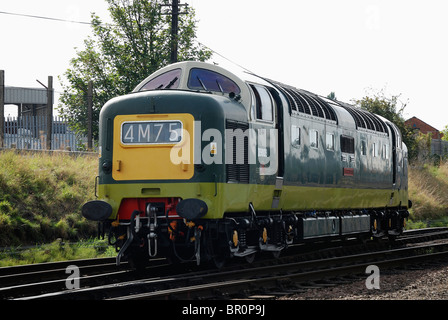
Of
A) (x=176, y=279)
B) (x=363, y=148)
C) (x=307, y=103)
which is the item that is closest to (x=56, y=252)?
(x=176, y=279)

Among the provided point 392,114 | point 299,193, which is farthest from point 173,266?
point 392,114

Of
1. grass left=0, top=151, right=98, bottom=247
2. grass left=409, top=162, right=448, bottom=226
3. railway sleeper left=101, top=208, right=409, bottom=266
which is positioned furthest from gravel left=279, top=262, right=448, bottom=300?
grass left=409, top=162, right=448, bottom=226

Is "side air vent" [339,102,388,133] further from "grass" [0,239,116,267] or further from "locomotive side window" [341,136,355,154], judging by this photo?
"grass" [0,239,116,267]

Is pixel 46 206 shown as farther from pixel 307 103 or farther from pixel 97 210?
pixel 307 103

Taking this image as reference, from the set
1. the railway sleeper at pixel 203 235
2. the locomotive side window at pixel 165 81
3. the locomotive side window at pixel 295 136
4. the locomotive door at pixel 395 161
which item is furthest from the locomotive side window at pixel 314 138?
the locomotive door at pixel 395 161

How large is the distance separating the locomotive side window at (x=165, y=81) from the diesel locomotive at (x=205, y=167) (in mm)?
27

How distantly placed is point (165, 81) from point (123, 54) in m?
17.5

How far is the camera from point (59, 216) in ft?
60.6

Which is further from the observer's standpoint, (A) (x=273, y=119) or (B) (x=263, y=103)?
(A) (x=273, y=119)

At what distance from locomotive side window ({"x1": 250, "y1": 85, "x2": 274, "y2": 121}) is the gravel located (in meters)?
3.61

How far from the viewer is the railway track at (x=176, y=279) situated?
32.0ft

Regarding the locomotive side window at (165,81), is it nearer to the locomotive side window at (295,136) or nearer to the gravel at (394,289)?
the locomotive side window at (295,136)

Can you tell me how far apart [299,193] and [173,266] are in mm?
3334

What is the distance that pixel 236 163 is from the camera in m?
12.5
